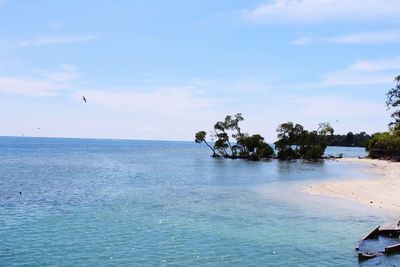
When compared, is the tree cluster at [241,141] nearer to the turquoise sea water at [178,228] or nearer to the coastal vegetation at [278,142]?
the coastal vegetation at [278,142]

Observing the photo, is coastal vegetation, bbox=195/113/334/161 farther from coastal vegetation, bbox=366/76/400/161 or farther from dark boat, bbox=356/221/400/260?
dark boat, bbox=356/221/400/260

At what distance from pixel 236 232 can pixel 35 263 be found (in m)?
15.8

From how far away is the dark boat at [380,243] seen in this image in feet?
94.6

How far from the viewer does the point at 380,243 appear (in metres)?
31.7

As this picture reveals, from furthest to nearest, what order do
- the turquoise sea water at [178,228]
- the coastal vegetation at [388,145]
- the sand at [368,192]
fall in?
the coastal vegetation at [388,145] → the sand at [368,192] → the turquoise sea water at [178,228]

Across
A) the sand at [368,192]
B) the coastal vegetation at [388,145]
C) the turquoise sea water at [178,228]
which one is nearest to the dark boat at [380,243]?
the turquoise sea water at [178,228]

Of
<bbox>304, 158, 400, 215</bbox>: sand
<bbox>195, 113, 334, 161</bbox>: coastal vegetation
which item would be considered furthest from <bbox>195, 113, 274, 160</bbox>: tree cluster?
<bbox>304, 158, 400, 215</bbox>: sand

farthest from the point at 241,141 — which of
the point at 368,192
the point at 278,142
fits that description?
the point at 368,192

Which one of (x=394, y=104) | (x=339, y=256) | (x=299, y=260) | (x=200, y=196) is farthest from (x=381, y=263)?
(x=394, y=104)

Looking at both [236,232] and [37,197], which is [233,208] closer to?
[236,232]

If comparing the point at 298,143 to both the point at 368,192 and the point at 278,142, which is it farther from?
the point at 368,192

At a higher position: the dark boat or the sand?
the sand

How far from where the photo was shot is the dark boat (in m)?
28.8

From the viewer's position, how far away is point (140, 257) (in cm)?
2884
